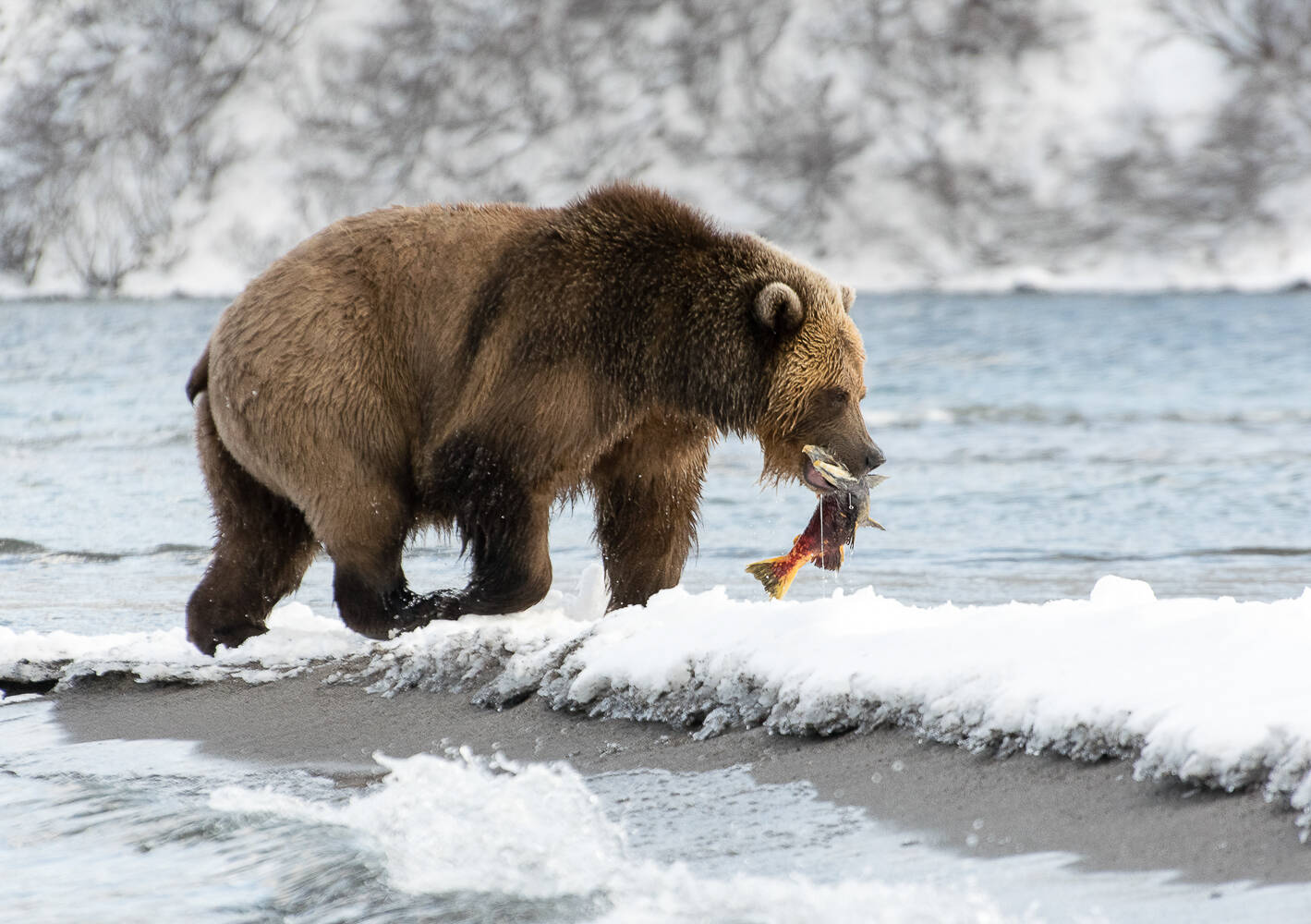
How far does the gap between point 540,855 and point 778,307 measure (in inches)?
92.1

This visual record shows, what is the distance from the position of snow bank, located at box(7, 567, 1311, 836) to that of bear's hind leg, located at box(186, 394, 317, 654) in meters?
0.37

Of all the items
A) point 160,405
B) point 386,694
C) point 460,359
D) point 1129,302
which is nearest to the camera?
point 386,694

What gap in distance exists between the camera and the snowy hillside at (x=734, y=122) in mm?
70562

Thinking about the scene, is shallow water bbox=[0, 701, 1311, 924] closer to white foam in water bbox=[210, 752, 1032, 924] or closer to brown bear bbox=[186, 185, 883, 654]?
white foam in water bbox=[210, 752, 1032, 924]

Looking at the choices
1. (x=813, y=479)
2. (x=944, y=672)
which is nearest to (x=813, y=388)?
(x=813, y=479)

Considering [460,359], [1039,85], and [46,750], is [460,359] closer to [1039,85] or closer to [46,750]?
[46,750]

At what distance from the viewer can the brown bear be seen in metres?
4.82

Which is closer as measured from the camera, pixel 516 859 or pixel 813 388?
pixel 516 859

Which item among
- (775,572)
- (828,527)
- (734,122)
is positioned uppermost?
(734,122)

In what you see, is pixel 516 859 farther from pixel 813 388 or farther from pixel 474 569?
pixel 813 388

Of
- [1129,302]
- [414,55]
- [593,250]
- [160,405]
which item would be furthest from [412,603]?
[414,55]

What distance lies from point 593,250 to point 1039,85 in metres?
77.8

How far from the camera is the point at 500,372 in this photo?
4816mm

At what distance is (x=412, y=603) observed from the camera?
5.04m
